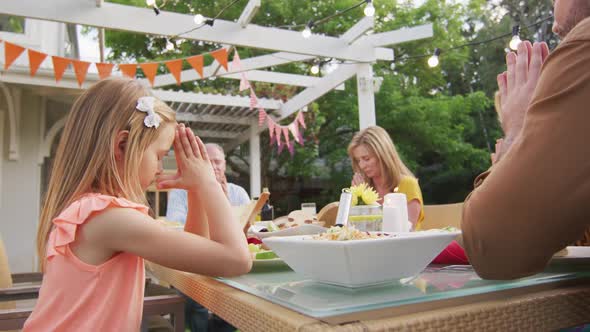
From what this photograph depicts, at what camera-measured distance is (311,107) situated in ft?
28.4

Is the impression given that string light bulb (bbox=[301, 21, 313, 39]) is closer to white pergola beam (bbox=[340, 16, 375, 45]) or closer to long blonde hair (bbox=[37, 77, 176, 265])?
white pergola beam (bbox=[340, 16, 375, 45])

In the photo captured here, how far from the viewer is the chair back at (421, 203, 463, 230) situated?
2.47 m

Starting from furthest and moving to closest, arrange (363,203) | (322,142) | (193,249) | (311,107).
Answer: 1. (322,142)
2. (311,107)
3. (363,203)
4. (193,249)

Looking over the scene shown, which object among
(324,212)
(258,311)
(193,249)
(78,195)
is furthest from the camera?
(324,212)

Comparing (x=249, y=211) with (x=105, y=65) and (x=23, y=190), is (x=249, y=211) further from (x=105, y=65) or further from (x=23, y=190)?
(x=23, y=190)

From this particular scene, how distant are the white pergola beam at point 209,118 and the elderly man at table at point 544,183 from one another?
647 centimetres

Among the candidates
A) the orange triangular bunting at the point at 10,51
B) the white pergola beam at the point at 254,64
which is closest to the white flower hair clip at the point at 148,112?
the orange triangular bunting at the point at 10,51

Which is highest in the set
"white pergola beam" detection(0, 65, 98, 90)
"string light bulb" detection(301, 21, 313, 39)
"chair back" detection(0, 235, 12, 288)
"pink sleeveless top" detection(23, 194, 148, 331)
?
Answer: "string light bulb" detection(301, 21, 313, 39)

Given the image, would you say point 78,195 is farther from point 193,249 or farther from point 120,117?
→ point 193,249

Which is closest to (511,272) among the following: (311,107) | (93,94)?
(93,94)

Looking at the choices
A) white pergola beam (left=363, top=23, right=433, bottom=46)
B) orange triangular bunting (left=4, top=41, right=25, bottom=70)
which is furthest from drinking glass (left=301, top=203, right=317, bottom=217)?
orange triangular bunting (left=4, top=41, right=25, bottom=70)

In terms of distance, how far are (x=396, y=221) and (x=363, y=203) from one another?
173 mm

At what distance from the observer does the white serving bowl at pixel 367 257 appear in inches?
25.2

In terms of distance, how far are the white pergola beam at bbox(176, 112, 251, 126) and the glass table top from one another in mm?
6198
